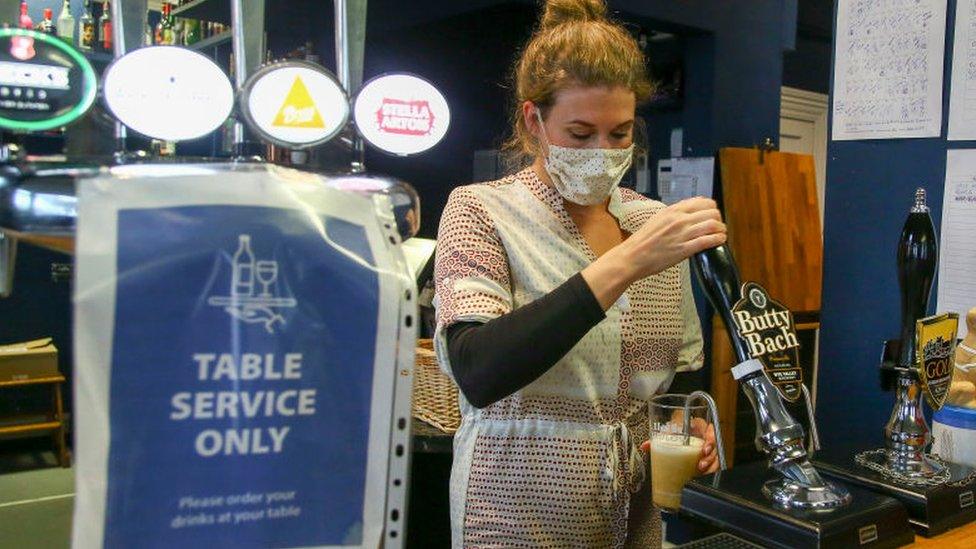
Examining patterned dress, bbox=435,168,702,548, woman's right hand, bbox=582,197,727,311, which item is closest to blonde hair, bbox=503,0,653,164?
patterned dress, bbox=435,168,702,548

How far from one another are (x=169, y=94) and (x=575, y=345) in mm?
704

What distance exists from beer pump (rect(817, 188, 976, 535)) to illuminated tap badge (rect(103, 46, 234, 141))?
105cm

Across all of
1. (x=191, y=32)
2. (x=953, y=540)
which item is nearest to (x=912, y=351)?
(x=953, y=540)

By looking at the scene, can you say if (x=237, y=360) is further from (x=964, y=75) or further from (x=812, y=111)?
(x=812, y=111)

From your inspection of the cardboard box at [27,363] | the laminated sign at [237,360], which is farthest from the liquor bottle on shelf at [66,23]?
the laminated sign at [237,360]

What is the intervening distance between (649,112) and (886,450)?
3717mm

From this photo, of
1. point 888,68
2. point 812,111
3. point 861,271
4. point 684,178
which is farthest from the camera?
point 812,111

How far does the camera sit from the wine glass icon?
601 millimetres

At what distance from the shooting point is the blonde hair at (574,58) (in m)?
1.29

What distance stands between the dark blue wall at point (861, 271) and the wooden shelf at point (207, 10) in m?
2.53

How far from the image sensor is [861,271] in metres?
1.88

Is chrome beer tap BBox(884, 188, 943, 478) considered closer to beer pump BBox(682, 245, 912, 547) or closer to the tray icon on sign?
beer pump BBox(682, 245, 912, 547)

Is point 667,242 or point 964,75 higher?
point 964,75

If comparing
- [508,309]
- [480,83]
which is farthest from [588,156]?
[480,83]
